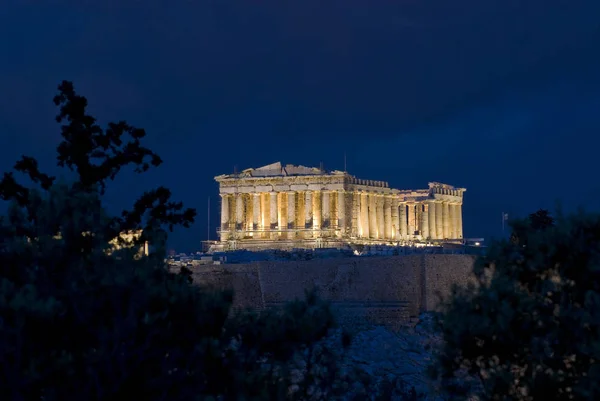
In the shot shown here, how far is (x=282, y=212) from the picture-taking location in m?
73.2

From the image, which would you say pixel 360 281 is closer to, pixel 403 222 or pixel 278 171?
pixel 278 171

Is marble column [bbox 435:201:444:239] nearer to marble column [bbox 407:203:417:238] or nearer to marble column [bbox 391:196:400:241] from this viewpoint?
marble column [bbox 407:203:417:238]

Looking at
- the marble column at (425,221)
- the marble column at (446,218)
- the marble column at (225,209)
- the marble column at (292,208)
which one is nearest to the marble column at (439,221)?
the marble column at (446,218)

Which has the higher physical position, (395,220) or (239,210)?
(239,210)

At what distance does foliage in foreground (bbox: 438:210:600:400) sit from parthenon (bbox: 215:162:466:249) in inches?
1967

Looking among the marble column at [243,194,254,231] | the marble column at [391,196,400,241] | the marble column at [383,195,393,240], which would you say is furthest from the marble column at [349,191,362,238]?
the marble column at [243,194,254,231]

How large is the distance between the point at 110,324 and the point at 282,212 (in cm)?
5679

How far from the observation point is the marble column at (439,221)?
7844 cm

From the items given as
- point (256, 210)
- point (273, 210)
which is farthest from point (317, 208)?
point (256, 210)

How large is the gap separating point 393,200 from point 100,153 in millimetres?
54932

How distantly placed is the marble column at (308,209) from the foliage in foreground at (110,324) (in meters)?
52.6

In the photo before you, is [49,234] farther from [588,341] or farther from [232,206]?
[232,206]

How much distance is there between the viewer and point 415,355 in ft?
147

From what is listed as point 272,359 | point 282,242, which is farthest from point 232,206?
point 272,359
